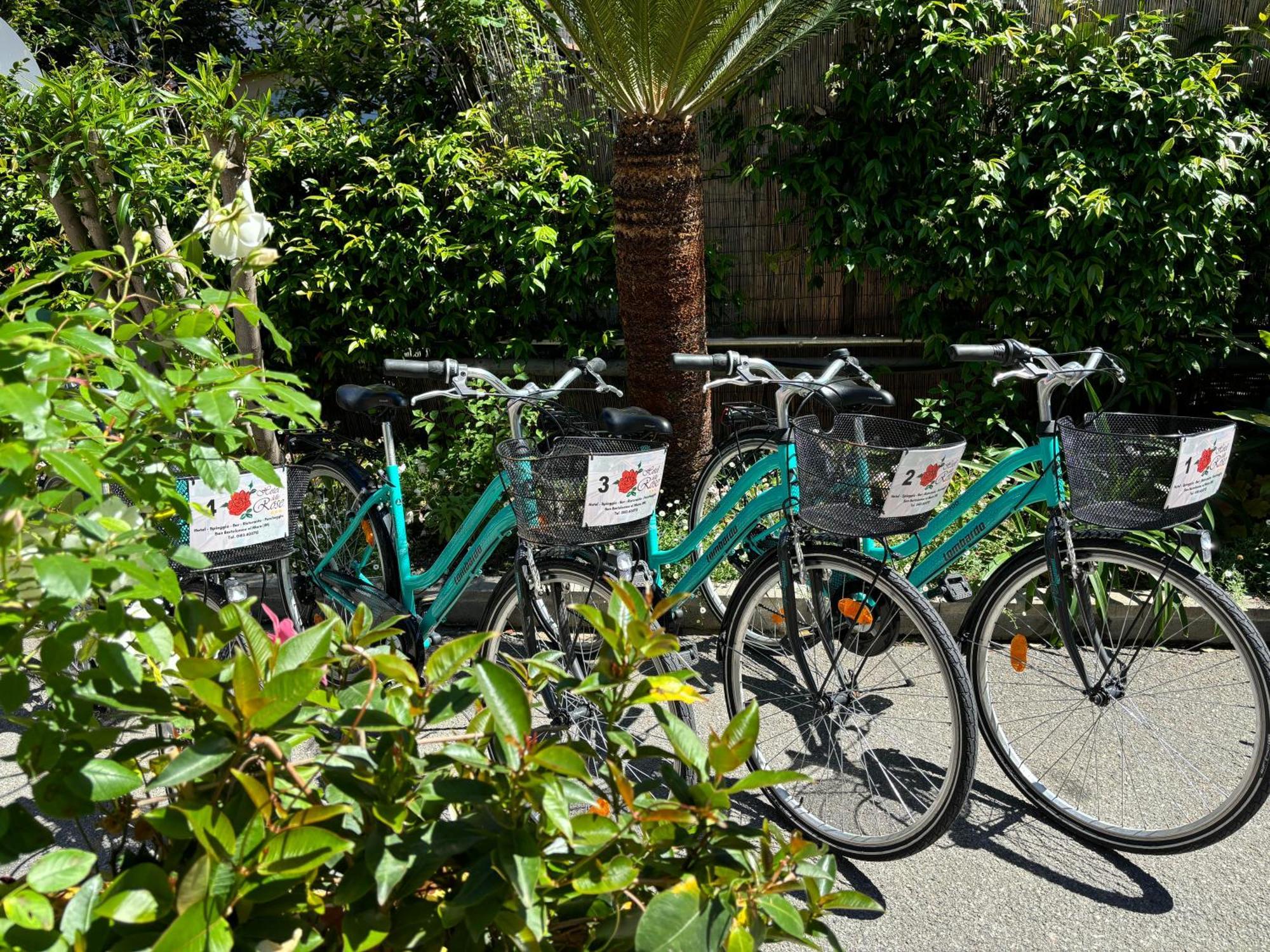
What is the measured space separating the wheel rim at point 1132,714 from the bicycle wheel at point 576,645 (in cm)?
103

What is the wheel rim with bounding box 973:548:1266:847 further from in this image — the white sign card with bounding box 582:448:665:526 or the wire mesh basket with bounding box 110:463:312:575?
the wire mesh basket with bounding box 110:463:312:575

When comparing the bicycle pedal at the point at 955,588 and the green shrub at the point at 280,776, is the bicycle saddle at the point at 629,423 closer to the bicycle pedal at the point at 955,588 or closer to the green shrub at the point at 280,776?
the bicycle pedal at the point at 955,588

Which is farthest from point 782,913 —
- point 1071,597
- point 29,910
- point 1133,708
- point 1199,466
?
point 1133,708

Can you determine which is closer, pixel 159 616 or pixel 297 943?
pixel 297 943

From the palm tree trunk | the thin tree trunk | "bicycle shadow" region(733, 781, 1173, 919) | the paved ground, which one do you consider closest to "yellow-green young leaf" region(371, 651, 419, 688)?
"bicycle shadow" region(733, 781, 1173, 919)

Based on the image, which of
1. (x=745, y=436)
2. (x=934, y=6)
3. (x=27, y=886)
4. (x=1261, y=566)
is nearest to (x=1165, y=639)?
(x=1261, y=566)

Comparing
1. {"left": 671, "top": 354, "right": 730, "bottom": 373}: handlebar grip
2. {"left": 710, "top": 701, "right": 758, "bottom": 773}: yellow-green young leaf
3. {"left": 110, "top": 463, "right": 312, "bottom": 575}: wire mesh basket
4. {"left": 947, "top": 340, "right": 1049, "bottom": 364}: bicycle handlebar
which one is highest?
{"left": 947, "top": 340, "right": 1049, "bottom": 364}: bicycle handlebar

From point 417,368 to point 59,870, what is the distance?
2487 millimetres

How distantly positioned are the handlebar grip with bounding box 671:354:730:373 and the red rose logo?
143 cm

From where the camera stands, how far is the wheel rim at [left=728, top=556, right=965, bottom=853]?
295cm

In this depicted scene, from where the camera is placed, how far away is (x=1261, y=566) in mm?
4422

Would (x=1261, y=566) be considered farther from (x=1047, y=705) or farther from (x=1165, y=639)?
(x=1047, y=705)

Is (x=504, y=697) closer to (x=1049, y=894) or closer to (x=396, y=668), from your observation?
(x=396, y=668)

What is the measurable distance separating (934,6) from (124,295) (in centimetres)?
457
